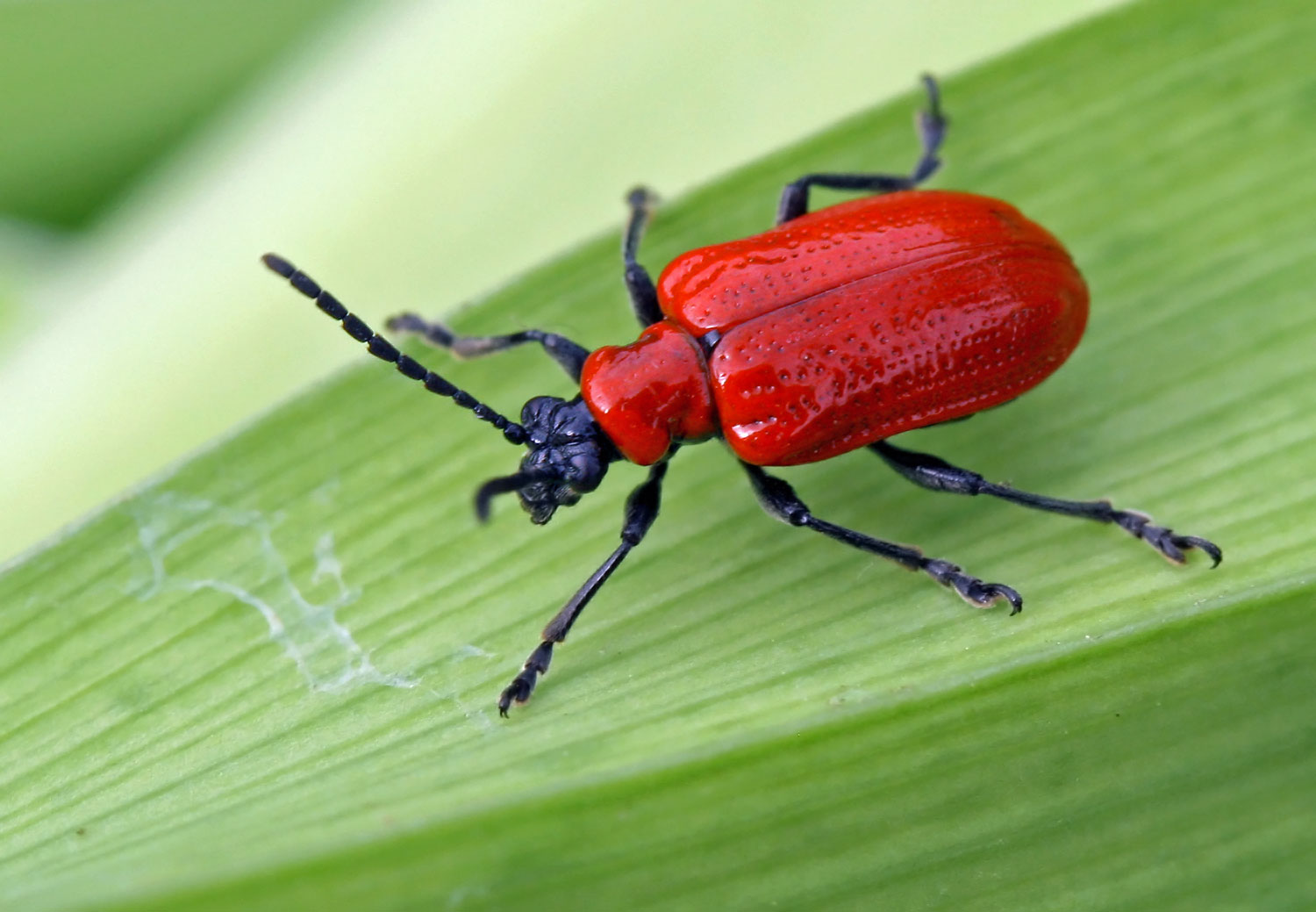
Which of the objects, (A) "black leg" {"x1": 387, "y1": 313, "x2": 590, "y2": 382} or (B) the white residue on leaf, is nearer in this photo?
(B) the white residue on leaf

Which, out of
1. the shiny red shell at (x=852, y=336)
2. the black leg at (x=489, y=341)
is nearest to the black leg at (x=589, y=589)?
the shiny red shell at (x=852, y=336)

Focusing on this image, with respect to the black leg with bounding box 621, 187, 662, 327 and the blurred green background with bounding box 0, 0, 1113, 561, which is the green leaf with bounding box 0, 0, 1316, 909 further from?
the blurred green background with bounding box 0, 0, 1113, 561

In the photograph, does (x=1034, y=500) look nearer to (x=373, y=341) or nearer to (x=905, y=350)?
(x=905, y=350)

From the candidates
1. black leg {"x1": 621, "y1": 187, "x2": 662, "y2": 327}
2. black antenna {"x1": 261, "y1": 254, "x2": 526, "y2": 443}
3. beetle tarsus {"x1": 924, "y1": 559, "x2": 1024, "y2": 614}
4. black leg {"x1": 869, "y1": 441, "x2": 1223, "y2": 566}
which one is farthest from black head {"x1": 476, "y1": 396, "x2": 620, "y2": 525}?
beetle tarsus {"x1": 924, "y1": 559, "x2": 1024, "y2": 614}

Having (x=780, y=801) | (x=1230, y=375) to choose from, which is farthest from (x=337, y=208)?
(x=1230, y=375)

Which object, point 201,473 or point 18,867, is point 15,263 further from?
point 18,867

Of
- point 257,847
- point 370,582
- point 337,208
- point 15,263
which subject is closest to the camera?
point 257,847

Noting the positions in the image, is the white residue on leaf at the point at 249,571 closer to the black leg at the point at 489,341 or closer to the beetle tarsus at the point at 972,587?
the black leg at the point at 489,341
